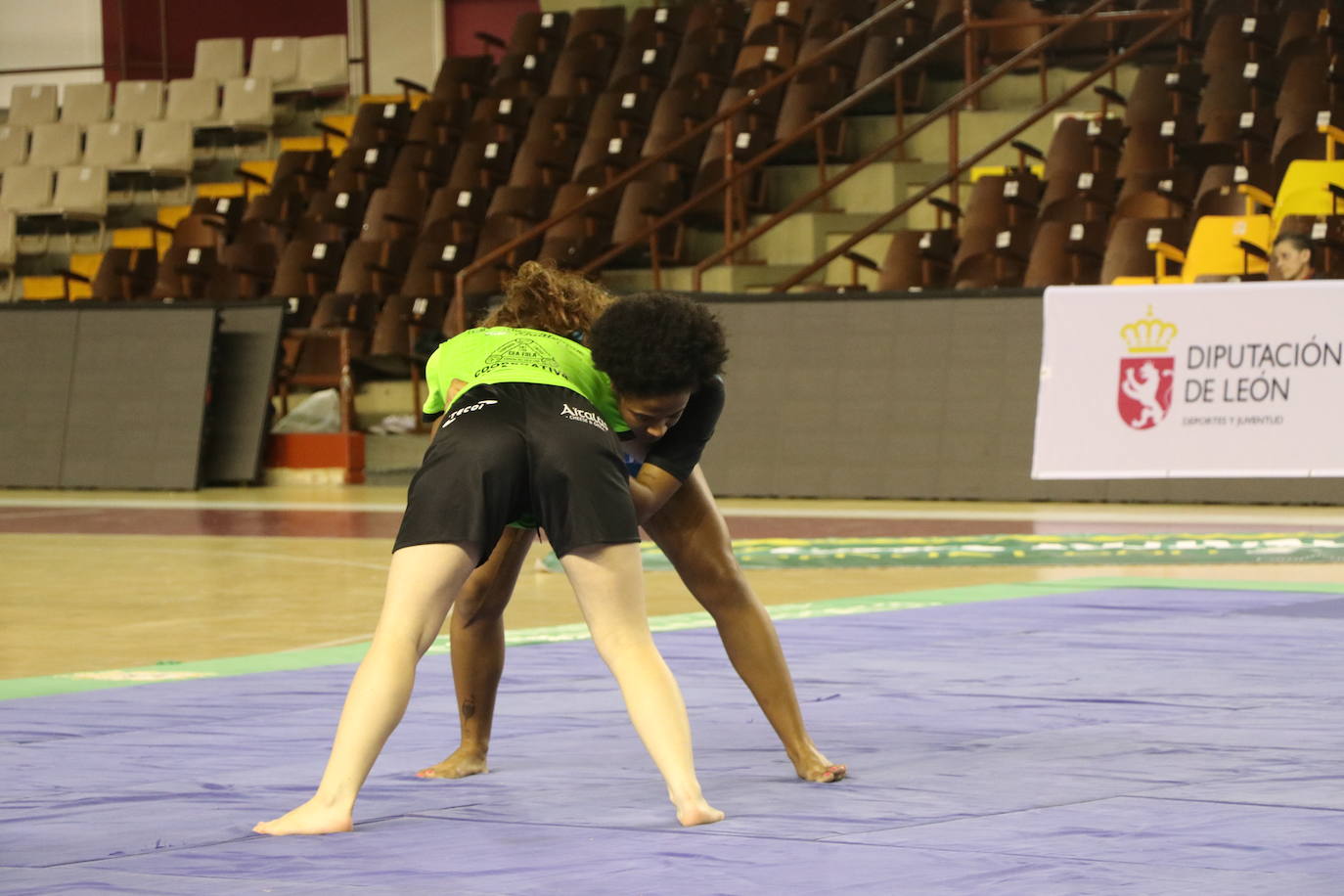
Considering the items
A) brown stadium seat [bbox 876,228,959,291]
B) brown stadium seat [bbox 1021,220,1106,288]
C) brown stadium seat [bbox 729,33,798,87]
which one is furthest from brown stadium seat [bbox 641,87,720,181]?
brown stadium seat [bbox 1021,220,1106,288]

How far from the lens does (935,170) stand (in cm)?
1786

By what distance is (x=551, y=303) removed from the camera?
4.21 m

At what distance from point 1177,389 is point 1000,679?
269 inches

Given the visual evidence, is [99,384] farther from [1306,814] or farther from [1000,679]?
[1306,814]

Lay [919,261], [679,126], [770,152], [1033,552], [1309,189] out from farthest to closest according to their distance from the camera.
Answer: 1. [679,126]
2. [770,152]
3. [919,261]
4. [1309,189]
5. [1033,552]

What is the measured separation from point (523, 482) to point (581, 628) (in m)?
3.65

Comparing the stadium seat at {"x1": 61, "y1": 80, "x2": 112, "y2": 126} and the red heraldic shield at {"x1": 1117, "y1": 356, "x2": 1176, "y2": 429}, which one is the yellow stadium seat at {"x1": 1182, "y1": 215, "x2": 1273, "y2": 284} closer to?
the red heraldic shield at {"x1": 1117, "y1": 356, "x2": 1176, "y2": 429}

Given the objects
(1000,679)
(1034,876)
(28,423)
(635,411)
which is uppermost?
(635,411)

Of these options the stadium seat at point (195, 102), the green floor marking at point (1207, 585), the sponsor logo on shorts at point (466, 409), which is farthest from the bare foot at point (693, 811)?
the stadium seat at point (195, 102)

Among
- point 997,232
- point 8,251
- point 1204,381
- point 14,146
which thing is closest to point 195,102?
point 14,146

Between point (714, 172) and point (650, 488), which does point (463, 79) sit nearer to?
point (714, 172)

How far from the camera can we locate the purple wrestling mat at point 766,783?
339 cm

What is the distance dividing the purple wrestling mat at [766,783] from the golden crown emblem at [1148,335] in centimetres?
573

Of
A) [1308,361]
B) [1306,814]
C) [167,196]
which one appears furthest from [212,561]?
[167,196]
